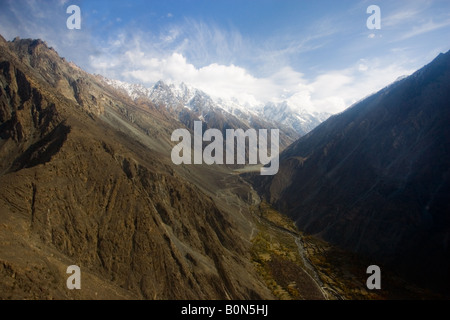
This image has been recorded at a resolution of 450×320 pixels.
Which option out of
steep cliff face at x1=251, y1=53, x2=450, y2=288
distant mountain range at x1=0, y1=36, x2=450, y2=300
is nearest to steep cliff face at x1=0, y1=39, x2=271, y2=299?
distant mountain range at x1=0, y1=36, x2=450, y2=300

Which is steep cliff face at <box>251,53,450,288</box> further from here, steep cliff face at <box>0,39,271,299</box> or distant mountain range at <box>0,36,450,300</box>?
steep cliff face at <box>0,39,271,299</box>

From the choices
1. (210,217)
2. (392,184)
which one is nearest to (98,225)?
(210,217)

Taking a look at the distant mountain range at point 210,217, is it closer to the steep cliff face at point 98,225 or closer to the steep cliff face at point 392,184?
the steep cliff face at point 98,225

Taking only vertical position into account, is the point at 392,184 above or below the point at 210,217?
above

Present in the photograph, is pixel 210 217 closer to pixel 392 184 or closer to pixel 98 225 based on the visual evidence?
pixel 98 225
